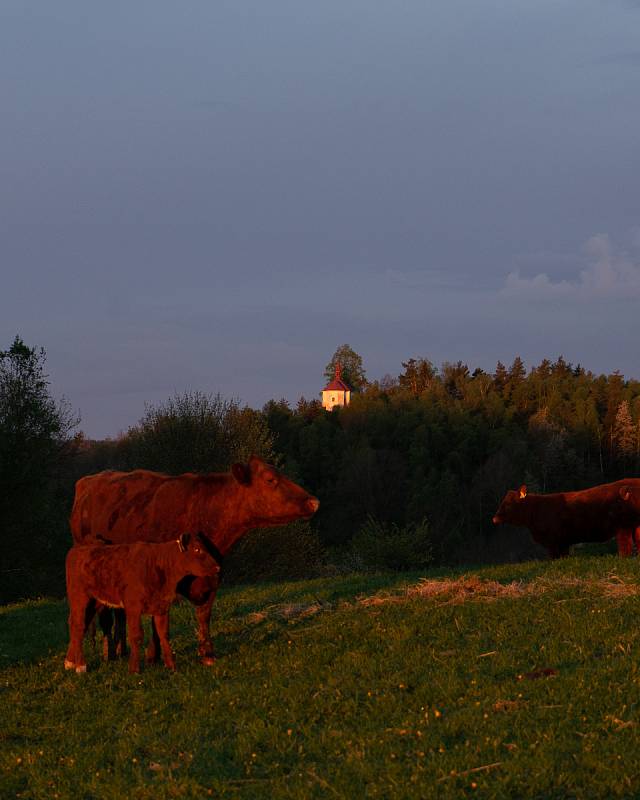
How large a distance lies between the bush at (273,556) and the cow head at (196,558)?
29.4m

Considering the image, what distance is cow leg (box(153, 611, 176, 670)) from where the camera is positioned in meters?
11.9

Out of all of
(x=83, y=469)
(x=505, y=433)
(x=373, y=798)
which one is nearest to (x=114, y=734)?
(x=373, y=798)

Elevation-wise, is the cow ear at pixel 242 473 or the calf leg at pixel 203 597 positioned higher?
the cow ear at pixel 242 473

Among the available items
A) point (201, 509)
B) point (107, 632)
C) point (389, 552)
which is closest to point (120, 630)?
point (107, 632)

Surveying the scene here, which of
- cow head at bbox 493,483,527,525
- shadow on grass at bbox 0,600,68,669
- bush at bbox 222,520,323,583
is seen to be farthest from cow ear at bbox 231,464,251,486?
bush at bbox 222,520,323,583

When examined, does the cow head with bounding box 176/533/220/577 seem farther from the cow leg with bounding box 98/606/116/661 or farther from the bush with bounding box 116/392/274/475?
the bush with bounding box 116/392/274/475

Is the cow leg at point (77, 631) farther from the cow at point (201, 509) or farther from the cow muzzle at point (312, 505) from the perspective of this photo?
the cow muzzle at point (312, 505)

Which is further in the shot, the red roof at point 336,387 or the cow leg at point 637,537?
the red roof at point 336,387

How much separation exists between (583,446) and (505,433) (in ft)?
44.0

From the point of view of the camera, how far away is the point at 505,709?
8547 mm

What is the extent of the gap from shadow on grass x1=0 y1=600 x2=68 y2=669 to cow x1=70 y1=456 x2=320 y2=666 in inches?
100

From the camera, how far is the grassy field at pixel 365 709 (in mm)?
7359

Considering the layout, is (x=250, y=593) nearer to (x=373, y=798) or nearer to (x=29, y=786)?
(x=29, y=786)

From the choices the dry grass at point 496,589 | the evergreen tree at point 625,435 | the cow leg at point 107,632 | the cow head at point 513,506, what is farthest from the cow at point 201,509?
the evergreen tree at point 625,435
